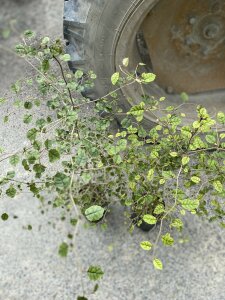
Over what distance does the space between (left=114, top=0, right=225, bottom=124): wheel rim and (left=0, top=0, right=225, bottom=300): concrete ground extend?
0.51m

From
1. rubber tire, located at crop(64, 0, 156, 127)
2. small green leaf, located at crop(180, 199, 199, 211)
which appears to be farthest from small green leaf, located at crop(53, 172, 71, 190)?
rubber tire, located at crop(64, 0, 156, 127)

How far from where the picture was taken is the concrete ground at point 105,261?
1873 mm

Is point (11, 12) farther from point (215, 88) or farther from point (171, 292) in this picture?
point (171, 292)

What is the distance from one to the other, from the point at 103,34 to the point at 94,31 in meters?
0.03

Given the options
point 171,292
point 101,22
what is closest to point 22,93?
point 101,22

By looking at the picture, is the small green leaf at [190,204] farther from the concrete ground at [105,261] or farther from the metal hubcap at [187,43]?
the metal hubcap at [187,43]

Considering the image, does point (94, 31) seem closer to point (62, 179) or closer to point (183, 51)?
point (183, 51)

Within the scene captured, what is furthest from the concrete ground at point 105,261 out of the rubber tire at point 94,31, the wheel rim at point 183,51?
the rubber tire at point 94,31

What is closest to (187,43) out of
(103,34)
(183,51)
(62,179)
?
(183,51)

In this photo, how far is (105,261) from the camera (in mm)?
1934

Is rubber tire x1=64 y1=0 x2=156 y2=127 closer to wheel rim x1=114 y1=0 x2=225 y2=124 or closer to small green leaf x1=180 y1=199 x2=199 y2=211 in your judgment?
wheel rim x1=114 y1=0 x2=225 y2=124

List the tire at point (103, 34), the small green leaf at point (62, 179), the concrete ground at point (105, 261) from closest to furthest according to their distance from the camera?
1. the small green leaf at point (62, 179)
2. the tire at point (103, 34)
3. the concrete ground at point (105, 261)

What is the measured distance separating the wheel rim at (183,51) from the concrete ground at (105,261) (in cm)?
51

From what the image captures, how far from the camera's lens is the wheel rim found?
188 cm
